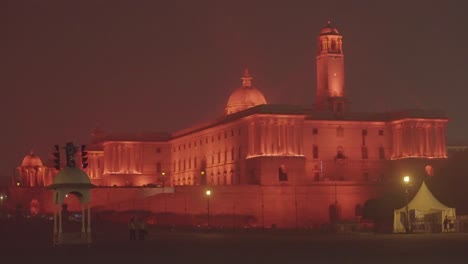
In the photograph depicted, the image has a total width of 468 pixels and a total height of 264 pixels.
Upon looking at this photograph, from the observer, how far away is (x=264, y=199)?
372ft

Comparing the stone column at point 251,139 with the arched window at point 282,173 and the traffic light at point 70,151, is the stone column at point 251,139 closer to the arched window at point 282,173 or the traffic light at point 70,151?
the arched window at point 282,173

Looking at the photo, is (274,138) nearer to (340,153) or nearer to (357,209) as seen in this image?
(340,153)

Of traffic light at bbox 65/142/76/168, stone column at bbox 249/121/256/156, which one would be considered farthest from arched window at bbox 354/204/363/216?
traffic light at bbox 65/142/76/168

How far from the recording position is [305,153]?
4813 inches

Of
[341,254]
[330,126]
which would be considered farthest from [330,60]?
[341,254]

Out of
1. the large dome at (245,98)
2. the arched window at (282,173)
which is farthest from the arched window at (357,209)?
the large dome at (245,98)

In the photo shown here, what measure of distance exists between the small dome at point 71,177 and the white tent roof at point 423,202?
26.7 m

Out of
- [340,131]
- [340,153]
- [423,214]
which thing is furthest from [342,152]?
[423,214]

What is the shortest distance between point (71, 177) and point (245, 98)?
76.6 metres

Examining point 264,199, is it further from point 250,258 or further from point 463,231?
point 250,258

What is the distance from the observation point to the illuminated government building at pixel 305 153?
114m

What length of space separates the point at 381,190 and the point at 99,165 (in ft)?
184

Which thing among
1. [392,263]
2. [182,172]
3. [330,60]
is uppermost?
[330,60]

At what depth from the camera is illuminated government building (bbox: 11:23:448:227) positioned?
11406 cm
